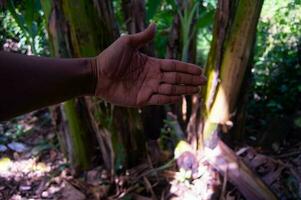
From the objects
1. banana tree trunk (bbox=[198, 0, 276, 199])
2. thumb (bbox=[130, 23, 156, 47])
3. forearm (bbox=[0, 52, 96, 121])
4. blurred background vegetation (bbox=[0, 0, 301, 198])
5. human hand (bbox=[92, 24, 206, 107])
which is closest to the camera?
forearm (bbox=[0, 52, 96, 121])

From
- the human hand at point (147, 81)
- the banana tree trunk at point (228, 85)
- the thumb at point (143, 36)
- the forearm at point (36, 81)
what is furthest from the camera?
the banana tree trunk at point (228, 85)

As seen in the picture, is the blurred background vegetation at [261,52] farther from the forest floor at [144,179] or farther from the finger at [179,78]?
the finger at [179,78]

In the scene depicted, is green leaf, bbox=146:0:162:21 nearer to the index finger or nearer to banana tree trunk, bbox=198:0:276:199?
banana tree trunk, bbox=198:0:276:199

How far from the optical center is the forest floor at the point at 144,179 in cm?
169

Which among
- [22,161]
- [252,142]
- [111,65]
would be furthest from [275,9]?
[22,161]

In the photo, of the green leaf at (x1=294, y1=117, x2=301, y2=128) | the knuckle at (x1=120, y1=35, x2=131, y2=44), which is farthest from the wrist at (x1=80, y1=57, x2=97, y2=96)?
the green leaf at (x1=294, y1=117, x2=301, y2=128)

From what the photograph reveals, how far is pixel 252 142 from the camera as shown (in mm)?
2006

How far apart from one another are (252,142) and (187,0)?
2.52 feet

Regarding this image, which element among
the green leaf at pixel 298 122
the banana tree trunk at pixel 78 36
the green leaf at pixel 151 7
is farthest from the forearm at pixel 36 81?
the green leaf at pixel 298 122

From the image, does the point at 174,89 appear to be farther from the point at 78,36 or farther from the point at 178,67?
the point at 78,36

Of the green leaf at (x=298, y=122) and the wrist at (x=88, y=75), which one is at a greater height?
the wrist at (x=88, y=75)

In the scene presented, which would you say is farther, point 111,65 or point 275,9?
point 275,9

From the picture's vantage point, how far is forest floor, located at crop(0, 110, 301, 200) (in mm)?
1691

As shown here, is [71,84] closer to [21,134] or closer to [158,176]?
[158,176]
